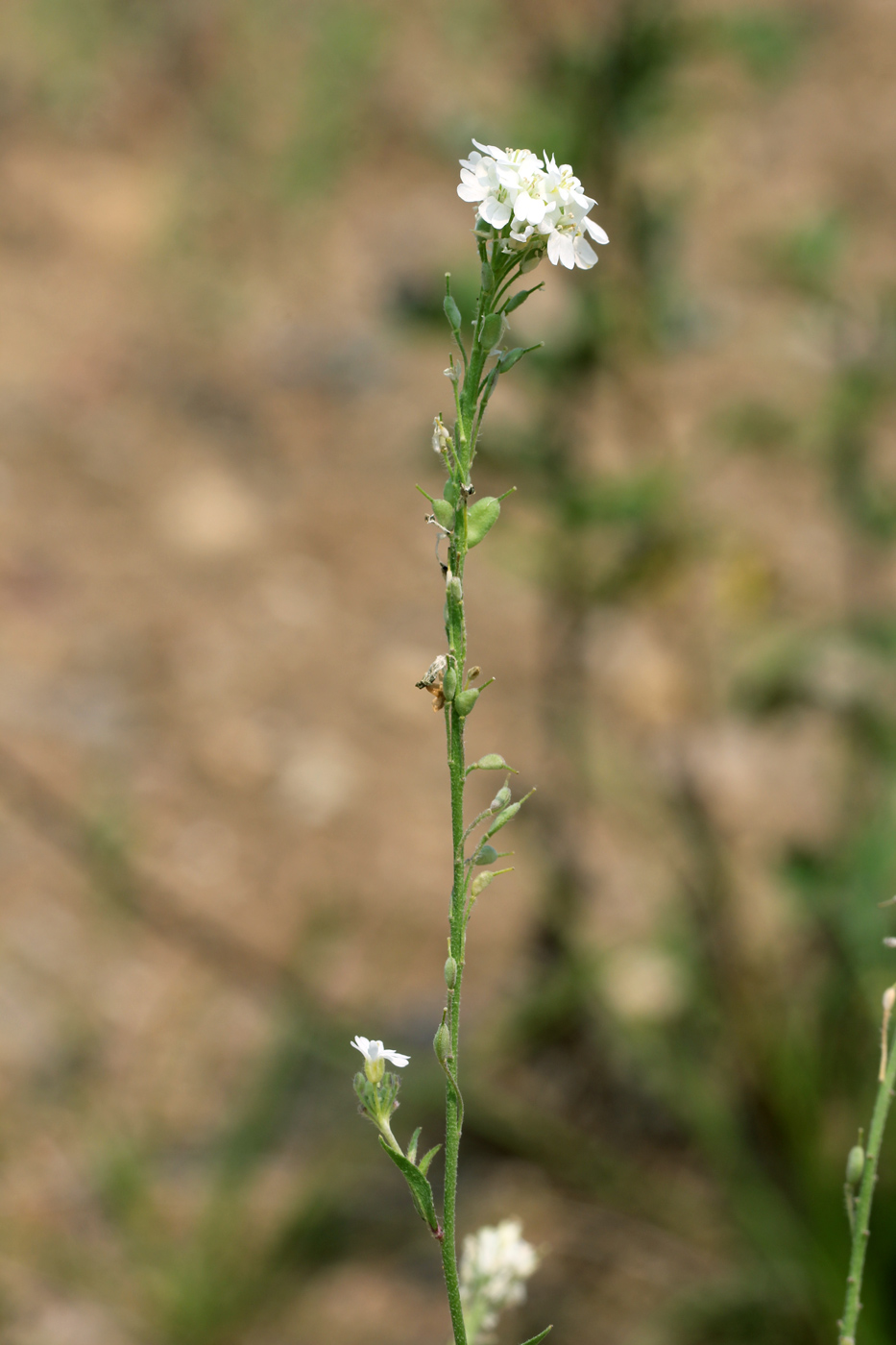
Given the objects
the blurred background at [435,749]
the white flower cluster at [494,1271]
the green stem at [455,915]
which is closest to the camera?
the green stem at [455,915]

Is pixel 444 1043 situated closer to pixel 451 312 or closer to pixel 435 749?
pixel 451 312

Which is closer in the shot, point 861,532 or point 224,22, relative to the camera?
point 861,532

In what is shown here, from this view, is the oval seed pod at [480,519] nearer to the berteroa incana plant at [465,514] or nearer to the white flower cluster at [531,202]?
the berteroa incana plant at [465,514]

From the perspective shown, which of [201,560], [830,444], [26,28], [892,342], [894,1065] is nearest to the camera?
[894,1065]

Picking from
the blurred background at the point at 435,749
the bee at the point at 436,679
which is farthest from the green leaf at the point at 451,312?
the blurred background at the point at 435,749

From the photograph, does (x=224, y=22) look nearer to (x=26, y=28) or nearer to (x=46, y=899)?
(x=26, y=28)

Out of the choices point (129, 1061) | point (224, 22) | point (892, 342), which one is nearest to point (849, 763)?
point (892, 342)
